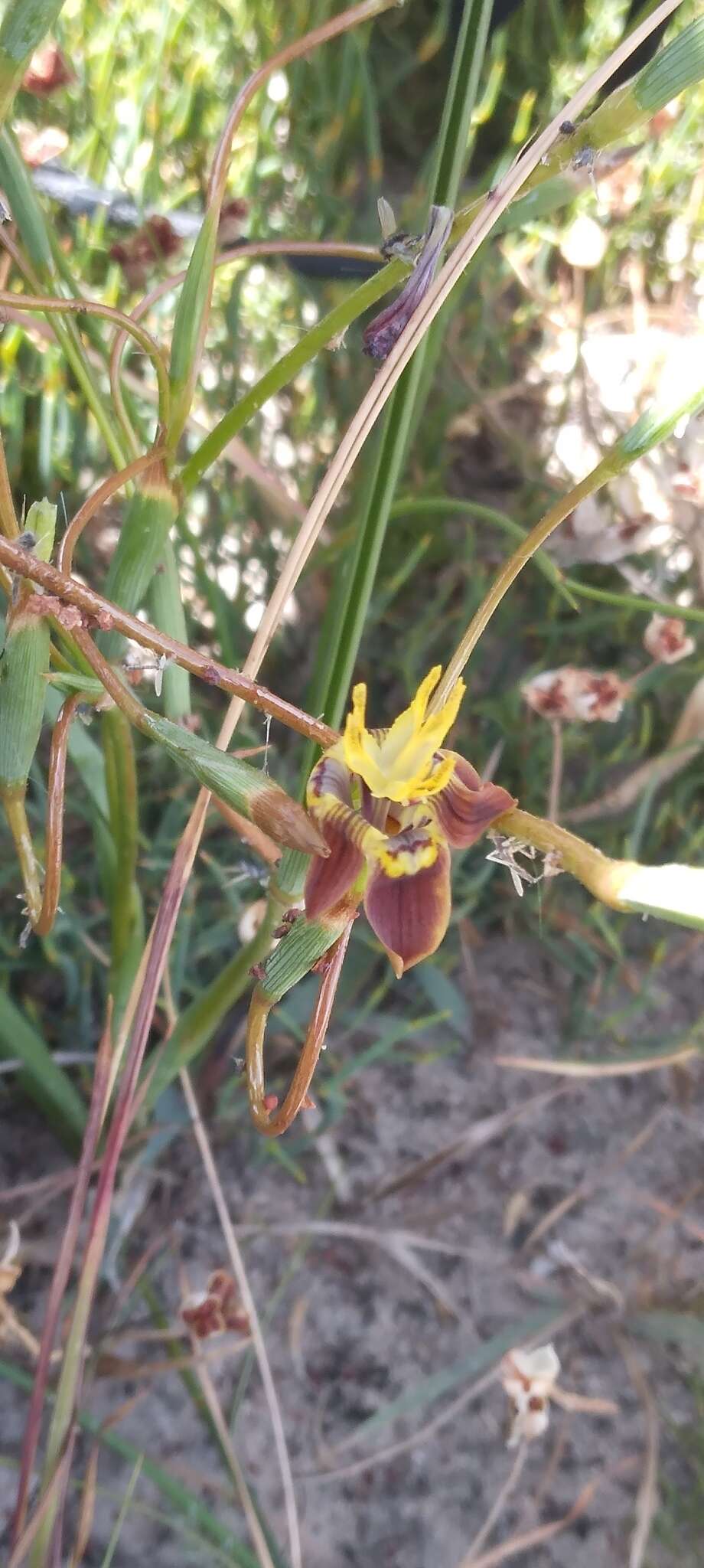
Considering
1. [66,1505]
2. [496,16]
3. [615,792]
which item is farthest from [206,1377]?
[496,16]

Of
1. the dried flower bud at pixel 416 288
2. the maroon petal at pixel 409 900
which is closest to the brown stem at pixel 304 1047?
the maroon petal at pixel 409 900

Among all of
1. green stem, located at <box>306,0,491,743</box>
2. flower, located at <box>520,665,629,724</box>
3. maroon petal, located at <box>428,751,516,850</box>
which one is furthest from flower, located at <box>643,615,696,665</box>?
maroon petal, located at <box>428,751,516,850</box>

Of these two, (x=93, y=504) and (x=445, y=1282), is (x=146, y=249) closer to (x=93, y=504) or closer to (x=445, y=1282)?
(x=93, y=504)

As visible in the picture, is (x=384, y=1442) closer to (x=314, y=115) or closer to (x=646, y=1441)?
(x=646, y=1441)

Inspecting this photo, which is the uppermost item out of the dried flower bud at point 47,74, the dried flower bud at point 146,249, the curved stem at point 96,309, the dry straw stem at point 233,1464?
the dried flower bud at point 47,74

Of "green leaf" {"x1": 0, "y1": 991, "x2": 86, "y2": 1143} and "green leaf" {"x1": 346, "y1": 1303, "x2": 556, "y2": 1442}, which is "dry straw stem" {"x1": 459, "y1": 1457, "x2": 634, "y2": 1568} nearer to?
"green leaf" {"x1": 346, "y1": 1303, "x2": 556, "y2": 1442}

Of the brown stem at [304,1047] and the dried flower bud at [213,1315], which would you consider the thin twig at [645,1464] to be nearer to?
the dried flower bud at [213,1315]
